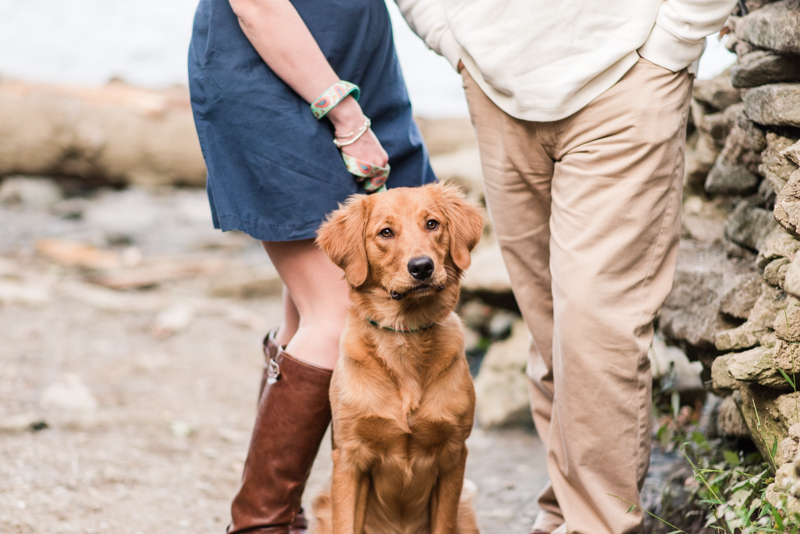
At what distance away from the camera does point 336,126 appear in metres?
2.36

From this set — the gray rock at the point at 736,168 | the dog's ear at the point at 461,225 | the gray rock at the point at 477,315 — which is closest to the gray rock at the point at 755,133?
the gray rock at the point at 736,168

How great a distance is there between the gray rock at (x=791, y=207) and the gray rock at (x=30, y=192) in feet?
23.4

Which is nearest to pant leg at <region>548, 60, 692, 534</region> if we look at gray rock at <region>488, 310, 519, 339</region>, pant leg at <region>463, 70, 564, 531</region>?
pant leg at <region>463, 70, 564, 531</region>

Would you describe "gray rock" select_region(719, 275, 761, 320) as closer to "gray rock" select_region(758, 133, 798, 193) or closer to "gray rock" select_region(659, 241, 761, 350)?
"gray rock" select_region(659, 241, 761, 350)

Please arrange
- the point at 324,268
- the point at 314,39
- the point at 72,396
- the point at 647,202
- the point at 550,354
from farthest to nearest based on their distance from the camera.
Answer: the point at 72,396, the point at 550,354, the point at 324,268, the point at 314,39, the point at 647,202

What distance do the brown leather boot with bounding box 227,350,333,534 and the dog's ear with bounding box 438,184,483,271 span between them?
0.58 m

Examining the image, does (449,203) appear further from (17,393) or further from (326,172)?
(17,393)

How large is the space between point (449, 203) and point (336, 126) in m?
0.48

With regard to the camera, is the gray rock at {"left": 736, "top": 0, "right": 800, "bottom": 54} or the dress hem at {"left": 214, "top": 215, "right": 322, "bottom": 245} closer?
the gray rock at {"left": 736, "top": 0, "right": 800, "bottom": 54}

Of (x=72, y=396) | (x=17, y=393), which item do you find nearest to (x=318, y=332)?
(x=72, y=396)

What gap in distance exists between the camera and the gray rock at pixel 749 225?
262cm

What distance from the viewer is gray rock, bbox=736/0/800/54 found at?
2.22m

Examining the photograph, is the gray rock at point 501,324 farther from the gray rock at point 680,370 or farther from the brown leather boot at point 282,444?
the brown leather boot at point 282,444

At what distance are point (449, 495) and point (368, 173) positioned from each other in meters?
1.09
